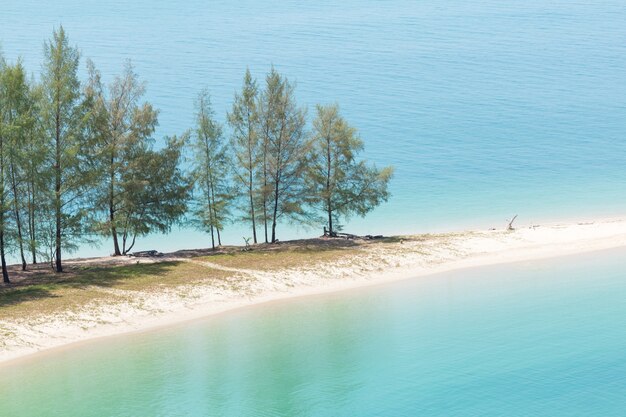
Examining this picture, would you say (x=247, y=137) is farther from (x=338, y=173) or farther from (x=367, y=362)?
(x=367, y=362)

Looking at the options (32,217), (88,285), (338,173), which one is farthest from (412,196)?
(88,285)

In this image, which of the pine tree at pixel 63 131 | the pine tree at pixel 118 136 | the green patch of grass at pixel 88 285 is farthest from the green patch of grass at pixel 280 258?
the pine tree at pixel 63 131

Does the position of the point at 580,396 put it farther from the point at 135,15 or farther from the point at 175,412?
the point at 135,15

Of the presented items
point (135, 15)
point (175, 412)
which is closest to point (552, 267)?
point (175, 412)

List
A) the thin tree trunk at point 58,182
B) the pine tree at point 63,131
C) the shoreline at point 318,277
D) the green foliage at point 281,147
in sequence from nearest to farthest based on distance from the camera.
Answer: the shoreline at point 318,277
the pine tree at point 63,131
the thin tree trunk at point 58,182
the green foliage at point 281,147

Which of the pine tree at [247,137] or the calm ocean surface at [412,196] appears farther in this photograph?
the pine tree at [247,137]

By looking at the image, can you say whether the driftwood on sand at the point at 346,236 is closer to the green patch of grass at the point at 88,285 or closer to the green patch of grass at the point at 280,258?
the green patch of grass at the point at 280,258
